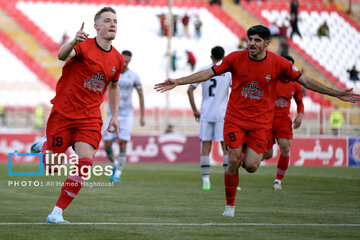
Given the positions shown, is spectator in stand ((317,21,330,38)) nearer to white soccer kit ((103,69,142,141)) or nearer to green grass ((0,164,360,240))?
green grass ((0,164,360,240))

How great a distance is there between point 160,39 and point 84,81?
33.4m

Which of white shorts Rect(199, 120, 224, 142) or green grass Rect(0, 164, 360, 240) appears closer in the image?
green grass Rect(0, 164, 360, 240)

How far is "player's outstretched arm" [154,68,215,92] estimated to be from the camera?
8.16 m

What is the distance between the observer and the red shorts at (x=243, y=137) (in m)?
9.17

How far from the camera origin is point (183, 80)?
838cm

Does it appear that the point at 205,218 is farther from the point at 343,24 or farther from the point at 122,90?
the point at 343,24

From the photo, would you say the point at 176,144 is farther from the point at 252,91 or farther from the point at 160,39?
the point at 160,39

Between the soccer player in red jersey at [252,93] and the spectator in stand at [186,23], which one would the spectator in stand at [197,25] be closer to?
the spectator in stand at [186,23]

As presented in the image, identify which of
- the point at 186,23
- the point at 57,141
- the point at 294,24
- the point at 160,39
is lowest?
the point at 57,141

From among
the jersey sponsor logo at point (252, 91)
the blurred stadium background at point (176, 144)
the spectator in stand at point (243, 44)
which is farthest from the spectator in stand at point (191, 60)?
the jersey sponsor logo at point (252, 91)

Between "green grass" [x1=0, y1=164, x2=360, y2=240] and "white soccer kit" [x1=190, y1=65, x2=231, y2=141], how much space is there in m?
1.08

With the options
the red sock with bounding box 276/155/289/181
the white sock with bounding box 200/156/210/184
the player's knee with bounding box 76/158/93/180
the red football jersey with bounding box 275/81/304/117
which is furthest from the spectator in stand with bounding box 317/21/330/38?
the player's knee with bounding box 76/158/93/180

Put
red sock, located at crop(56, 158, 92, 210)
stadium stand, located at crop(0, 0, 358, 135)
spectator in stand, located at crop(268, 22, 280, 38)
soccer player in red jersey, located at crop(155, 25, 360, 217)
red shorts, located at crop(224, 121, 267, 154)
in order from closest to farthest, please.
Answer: red sock, located at crop(56, 158, 92, 210)
soccer player in red jersey, located at crop(155, 25, 360, 217)
red shorts, located at crop(224, 121, 267, 154)
spectator in stand, located at crop(268, 22, 280, 38)
stadium stand, located at crop(0, 0, 358, 135)

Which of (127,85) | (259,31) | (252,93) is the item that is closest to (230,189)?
(252,93)
